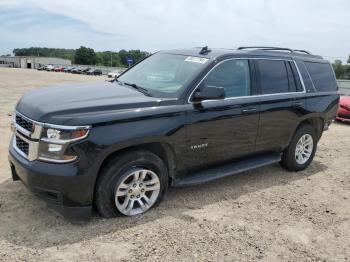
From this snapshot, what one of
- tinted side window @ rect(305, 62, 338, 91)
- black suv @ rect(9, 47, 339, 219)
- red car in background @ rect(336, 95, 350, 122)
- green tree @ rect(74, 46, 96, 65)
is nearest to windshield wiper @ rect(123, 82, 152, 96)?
black suv @ rect(9, 47, 339, 219)

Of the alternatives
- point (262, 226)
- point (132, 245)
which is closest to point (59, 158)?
point (132, 245)

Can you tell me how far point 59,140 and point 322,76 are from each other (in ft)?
15.7

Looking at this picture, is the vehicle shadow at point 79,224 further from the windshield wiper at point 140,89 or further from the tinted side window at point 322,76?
the tinted side window at point 322,76

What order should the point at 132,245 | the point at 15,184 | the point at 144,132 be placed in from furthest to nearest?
the point at 15,184, the point at 144,132, the point at 132,245

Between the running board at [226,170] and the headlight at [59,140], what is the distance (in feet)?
4.71

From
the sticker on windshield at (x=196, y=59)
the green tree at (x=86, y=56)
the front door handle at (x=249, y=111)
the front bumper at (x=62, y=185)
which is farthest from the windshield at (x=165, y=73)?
the green tree at (x=86, y=56)

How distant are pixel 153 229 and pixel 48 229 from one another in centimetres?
109

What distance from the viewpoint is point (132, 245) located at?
376 cm

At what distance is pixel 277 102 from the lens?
218 inches

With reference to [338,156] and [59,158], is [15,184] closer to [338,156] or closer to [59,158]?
[59,158]

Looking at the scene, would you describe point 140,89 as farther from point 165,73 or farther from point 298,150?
point 298,150

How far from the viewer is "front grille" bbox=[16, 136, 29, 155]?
12.9 ft

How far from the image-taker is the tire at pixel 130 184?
3.98m

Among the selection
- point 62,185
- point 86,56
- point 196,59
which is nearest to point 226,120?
point 196,59
